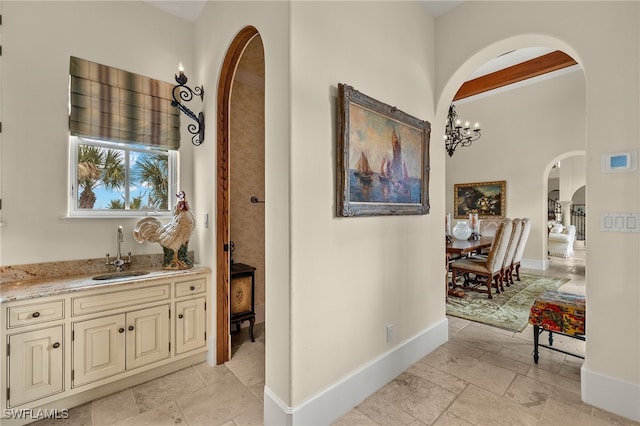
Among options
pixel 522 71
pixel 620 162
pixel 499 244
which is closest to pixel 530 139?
pixel 522 71

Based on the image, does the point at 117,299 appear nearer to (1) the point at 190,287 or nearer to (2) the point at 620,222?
(1) the point at 190,287

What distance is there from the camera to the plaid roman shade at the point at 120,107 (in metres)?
2.26

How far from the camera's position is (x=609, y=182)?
6.04 ft

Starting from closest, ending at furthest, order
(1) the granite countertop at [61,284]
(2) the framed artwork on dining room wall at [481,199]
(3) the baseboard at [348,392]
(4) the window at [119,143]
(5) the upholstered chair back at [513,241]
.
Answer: (3) the baseboard at [348,392] → (1) the granite countertop at [61,284] → (4) the window at [119,143] → (5) the upholstered chair back at [513,241] → (2) the framed artwork on dining room wall at [481,199]

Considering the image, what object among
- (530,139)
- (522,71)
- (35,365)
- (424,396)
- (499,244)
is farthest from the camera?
(530,139)

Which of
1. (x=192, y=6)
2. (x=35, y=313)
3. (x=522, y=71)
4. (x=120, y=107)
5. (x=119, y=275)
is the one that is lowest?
(x=35, y=313)

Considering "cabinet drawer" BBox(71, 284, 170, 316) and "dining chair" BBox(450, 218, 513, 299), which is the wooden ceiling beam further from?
"cabinet drawer" BBox(71, 284, 170, 316)

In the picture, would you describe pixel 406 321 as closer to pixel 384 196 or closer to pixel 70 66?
pixel 384 196

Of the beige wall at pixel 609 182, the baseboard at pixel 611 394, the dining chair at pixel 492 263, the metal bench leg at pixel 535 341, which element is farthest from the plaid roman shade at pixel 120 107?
the dining chair at pixel 492 263

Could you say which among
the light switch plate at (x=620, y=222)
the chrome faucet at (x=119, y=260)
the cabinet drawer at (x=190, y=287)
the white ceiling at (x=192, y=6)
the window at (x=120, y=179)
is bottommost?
the cabinet drawer at (x=190, y=287)

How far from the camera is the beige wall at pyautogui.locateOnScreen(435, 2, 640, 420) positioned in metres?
1.76

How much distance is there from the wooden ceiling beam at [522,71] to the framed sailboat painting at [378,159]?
8.16ft

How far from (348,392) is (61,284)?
6.83 ft

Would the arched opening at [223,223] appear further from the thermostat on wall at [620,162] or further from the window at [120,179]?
the thermostat on wall at [620,162]
